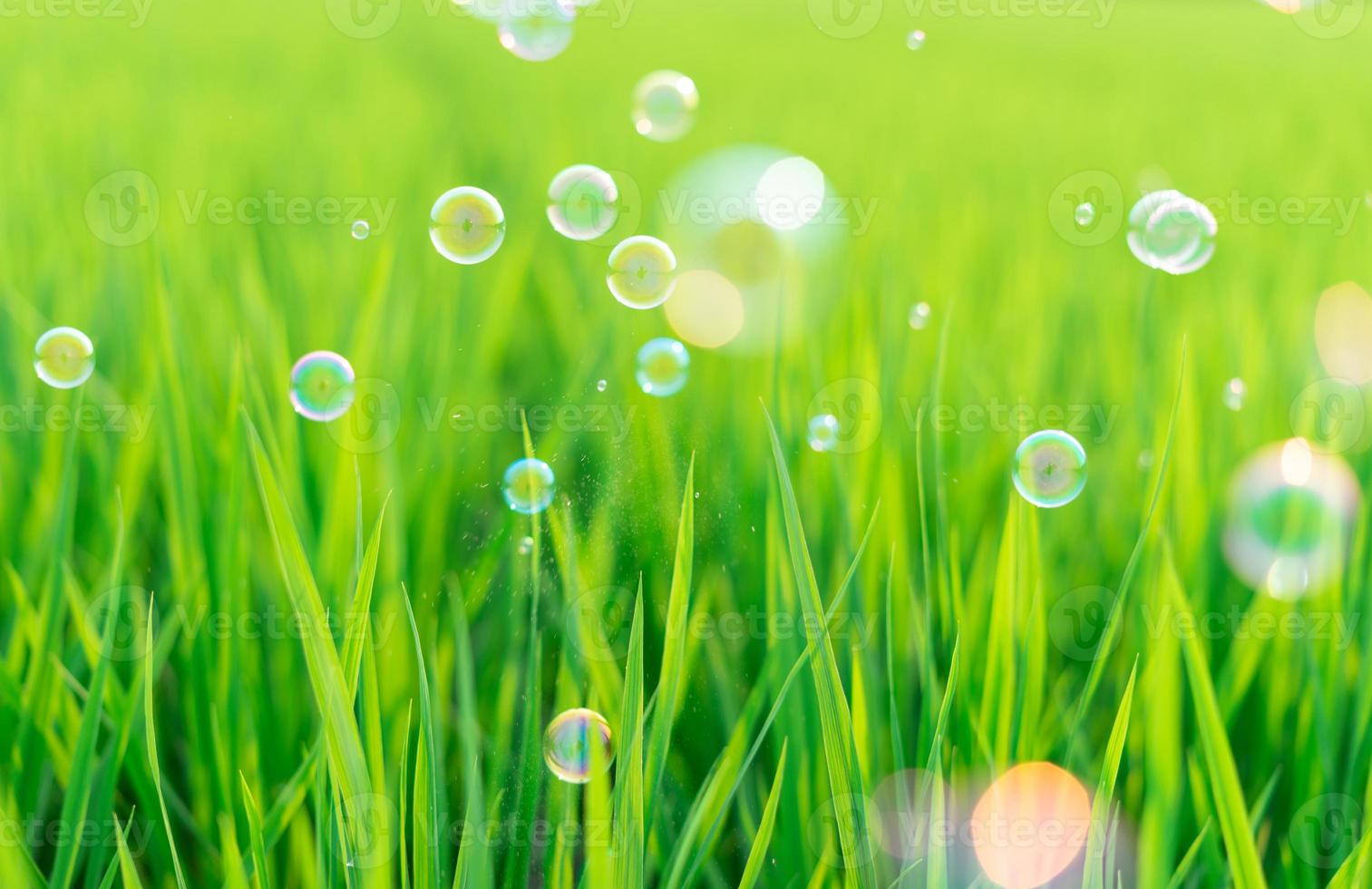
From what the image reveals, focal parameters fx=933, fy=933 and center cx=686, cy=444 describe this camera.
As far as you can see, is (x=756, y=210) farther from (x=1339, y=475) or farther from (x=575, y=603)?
(x=575, y=603)

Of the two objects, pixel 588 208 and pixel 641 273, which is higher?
pixel 588 208

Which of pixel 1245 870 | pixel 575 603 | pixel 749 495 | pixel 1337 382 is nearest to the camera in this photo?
pixel 1245 870

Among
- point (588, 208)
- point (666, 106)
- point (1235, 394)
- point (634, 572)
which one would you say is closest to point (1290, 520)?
point (1235, 394)

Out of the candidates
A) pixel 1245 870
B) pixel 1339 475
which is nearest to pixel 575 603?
pixel 1245 870

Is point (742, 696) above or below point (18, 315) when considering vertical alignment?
below

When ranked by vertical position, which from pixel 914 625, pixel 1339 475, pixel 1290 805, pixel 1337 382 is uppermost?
pixel 1337 382

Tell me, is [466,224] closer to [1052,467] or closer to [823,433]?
[823,433]
